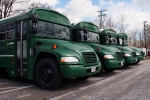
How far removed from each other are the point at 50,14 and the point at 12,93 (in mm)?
3140

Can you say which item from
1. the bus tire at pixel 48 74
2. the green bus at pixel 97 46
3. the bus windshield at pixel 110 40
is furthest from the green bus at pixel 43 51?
the bus windshield at pixel 110 40

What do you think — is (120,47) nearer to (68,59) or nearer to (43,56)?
(43,56)

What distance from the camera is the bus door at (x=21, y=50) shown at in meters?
6.10

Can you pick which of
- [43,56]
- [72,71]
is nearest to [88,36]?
[43,56]

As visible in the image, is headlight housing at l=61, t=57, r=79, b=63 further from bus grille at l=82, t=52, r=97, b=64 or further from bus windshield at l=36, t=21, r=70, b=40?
bus windshield at l=36, t=21, r=70, b=40

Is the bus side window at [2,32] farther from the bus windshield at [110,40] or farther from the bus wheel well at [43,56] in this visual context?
the bus windshield at [110,40]

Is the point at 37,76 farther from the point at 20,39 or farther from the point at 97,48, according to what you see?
the point at 97,48

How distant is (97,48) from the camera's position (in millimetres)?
8383

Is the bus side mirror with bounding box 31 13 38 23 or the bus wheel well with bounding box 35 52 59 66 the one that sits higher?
the bus side mirror with bounding box 31 13 38 23

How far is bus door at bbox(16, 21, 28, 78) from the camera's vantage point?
610 cm

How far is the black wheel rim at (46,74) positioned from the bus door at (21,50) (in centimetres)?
73

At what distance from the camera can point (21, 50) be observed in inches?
244

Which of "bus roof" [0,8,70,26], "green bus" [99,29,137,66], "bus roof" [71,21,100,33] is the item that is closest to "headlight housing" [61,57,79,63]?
"bus roof" [0,8,70,26]

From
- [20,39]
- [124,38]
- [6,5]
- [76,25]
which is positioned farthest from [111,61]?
[6,5]
